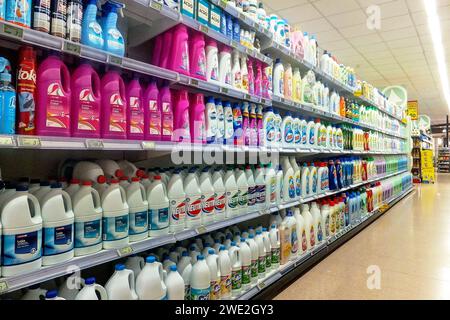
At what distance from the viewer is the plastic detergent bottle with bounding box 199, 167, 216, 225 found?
185 cm

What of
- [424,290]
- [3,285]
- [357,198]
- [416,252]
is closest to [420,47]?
[357,198]

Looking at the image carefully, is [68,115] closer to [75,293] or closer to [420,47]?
[75,293]

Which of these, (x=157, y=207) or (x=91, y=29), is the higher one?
(x=91, y=29)

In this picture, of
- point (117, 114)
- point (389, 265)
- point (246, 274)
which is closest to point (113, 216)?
point (117, 114)

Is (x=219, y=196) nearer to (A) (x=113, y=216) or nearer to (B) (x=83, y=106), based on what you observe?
(A) (x=113, y=216)

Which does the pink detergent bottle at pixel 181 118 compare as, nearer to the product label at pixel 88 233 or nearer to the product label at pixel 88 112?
the product label at pixel 88 112

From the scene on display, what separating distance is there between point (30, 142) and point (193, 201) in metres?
0.92

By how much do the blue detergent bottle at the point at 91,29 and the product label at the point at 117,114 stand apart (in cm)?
23

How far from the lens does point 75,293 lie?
1345 millimetres

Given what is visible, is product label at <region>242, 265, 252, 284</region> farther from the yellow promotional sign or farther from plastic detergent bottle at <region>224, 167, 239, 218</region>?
the yellow promotional sign

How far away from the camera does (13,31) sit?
1.03 metres

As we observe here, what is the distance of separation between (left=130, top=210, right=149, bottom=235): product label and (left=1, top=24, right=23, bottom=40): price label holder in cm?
86

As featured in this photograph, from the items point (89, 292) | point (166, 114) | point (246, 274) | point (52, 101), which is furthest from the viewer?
point (246, 274)

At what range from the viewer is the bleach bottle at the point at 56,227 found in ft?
3.83
